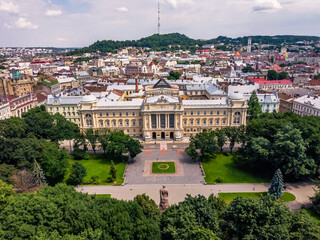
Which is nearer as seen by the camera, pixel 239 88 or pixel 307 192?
pixel 307 192

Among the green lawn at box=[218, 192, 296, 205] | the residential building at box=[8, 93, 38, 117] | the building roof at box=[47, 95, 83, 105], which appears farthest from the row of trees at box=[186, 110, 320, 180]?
the residential building at box=[8, 93, 38, 117]

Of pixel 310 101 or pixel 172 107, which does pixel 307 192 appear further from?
pixel 310 101

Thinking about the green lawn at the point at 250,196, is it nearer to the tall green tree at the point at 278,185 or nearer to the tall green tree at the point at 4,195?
the tall green tree at the point at 278,185

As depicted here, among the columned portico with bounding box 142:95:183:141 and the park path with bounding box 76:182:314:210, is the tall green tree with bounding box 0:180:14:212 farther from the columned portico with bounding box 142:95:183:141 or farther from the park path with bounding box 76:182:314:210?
the columned portico with bounding box 142:95:183:141

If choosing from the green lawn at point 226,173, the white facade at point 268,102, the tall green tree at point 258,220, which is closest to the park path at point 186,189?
the green lawn at point 226,173

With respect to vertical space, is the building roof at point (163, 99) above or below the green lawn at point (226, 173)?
above

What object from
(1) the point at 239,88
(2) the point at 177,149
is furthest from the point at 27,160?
(1) the point at 239,88
